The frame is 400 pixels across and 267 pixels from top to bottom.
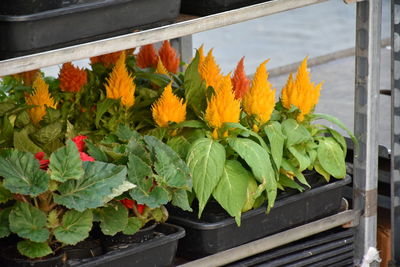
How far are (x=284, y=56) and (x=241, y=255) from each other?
4.48 m

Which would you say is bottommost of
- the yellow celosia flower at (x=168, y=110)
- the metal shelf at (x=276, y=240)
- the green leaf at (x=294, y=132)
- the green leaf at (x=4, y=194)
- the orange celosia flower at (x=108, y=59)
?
the metal shelf at (x=276, y=240)

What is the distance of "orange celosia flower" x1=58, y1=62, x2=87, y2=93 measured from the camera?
2.62 m

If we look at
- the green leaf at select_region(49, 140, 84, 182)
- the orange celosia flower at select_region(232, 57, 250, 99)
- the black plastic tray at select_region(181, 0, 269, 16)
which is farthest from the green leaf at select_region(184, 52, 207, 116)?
the green leaf at select_region(49, 140, 84, 182)

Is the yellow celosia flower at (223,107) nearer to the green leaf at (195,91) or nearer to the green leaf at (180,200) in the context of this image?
the green leaf at (195,91)

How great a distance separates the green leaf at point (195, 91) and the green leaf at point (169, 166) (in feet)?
1.04

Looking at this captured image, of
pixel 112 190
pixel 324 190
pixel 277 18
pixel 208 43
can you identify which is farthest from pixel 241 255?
pixel 277 18

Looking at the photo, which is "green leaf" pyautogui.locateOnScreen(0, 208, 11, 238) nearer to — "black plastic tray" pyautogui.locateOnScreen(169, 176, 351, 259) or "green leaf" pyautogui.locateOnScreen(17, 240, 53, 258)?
"green leaf" pyautogui.locateOnScreen(17, 240, 53, 258)

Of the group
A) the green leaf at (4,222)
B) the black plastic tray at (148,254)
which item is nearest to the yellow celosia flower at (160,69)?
the black plastic tray at (148,254)

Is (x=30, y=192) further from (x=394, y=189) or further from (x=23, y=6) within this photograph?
(x=394, y=189)

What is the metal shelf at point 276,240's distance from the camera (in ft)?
8.11

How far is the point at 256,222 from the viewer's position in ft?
8.42

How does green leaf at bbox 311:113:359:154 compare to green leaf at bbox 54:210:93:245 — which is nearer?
green leaf at bbox 54:210:93:245

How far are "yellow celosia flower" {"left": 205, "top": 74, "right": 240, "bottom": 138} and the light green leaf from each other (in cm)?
14

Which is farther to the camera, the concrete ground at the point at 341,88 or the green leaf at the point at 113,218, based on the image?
the concrete ground at the point at 341,88
